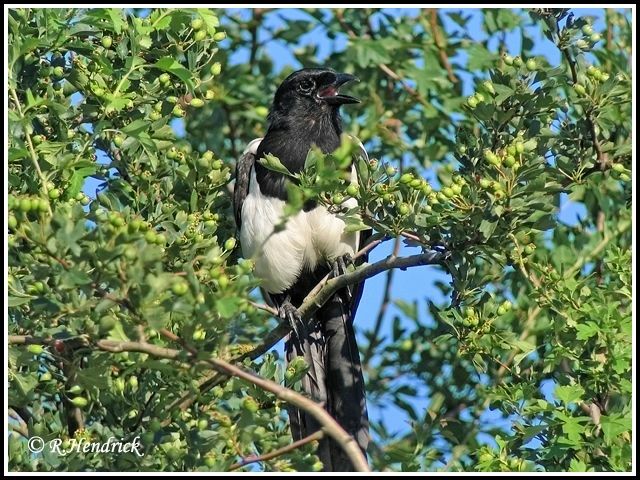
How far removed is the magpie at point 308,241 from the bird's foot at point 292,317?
16 mm

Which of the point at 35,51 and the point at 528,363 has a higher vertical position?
the point at 35,51

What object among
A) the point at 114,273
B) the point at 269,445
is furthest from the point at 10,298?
the point at 269,445

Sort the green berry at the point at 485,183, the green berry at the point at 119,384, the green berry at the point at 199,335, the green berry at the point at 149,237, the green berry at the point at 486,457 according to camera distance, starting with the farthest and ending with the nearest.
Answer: the green berry at the point at 486,457 < the green berry at the point at 119,384 < the green berry at the point at 485,183 < the green berry at the point at 199,335 < the green berry at the point at 149,237

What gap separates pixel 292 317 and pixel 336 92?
5.86 feet

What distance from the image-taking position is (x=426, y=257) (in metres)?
4.33

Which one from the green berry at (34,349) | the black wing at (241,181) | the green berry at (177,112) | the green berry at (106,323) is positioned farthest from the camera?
the black wing at (241,181)

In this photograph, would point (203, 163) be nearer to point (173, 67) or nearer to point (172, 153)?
point (172, 153)

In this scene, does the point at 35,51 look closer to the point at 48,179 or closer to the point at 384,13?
the point at 48,179

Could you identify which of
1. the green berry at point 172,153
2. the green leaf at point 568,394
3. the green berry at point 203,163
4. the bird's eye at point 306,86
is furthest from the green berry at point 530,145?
the bird's eye at point 306,86

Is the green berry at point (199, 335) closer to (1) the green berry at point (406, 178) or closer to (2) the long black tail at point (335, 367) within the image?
(1) the green berry at point (406, 178)

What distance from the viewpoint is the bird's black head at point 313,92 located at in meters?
6.60

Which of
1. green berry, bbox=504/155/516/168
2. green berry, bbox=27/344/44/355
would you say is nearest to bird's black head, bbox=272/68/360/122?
green berry, bbox=504/155/516/168

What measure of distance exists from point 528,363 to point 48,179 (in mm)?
2565

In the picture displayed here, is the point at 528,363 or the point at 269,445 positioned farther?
the point at 528,363
